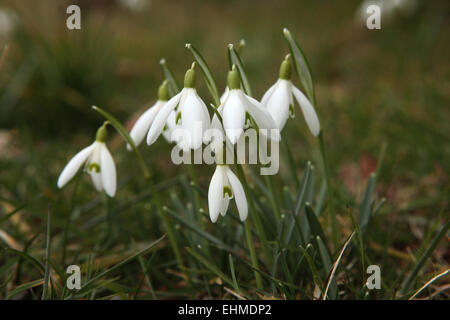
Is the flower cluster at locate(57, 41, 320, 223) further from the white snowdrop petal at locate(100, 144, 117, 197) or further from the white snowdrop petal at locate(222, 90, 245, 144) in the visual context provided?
the white snowdrop petal at locate(100, 144, 117, 197)

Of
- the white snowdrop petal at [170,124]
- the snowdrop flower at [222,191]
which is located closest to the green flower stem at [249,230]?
the snowdrop flower at [222,191]

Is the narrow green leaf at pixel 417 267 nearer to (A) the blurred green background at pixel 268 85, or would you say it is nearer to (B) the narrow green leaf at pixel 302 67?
(A) the blurred green background at pixel 268 85

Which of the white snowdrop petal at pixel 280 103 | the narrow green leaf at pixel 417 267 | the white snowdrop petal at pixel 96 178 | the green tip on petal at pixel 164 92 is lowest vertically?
the narrow green leaf at pixel 417 267

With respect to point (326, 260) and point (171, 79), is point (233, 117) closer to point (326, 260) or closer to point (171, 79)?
point (171, 79)

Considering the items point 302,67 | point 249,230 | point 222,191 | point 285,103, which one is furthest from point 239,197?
point 302,67

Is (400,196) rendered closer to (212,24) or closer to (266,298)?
(266,298)

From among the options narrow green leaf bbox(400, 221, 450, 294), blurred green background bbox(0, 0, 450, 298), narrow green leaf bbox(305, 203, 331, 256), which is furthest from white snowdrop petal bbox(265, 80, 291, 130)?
blurred green background bbox(0, 0, 450, 298)
